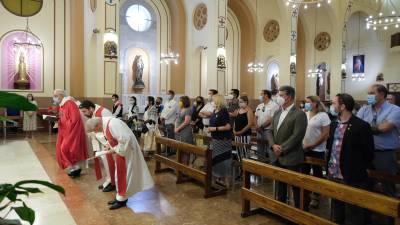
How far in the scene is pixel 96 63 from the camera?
12070mm

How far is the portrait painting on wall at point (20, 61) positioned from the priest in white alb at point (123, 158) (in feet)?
32.3

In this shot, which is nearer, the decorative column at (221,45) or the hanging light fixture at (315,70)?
the decorative column at (221,45)

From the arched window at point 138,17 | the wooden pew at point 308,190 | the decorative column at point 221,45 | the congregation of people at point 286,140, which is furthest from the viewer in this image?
the arched window at point 138,17

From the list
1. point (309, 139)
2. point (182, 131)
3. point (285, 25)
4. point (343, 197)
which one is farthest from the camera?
point (285, 25)

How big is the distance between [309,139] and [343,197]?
1.89 metres

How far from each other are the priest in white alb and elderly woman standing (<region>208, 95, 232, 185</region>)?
127 cm

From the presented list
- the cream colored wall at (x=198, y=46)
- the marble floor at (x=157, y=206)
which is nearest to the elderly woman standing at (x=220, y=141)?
the marble floor at (x=157, y=206)

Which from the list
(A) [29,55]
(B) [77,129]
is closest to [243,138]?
(B) [77,129]

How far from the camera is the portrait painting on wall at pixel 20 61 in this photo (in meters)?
12.5

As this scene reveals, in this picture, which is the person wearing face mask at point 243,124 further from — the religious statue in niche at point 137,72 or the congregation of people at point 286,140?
the religious statue in niche at point 137,72

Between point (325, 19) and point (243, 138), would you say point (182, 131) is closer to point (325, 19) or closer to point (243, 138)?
point (243, 138)

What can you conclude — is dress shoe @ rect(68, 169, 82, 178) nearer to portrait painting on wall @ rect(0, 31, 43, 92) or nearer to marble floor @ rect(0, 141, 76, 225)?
marble floor @ rect(0, 141, 76, 225)

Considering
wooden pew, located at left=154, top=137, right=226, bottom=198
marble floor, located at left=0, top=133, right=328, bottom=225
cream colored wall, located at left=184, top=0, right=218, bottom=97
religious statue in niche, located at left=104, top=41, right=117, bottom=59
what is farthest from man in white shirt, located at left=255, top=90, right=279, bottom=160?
cream colored wall, located at left=184, top=0, right=218, bottom=97

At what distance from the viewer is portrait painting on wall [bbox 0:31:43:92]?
1245 cm
